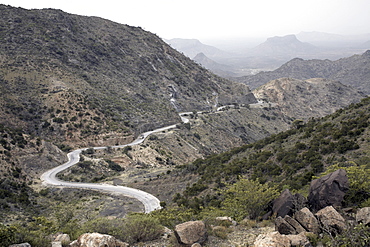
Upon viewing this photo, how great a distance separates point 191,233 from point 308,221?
5199mm

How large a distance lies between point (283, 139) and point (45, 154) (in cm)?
3884

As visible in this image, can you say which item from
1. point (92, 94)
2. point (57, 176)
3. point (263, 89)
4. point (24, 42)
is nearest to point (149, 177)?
point (57, 176)

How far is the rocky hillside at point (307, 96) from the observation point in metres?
132

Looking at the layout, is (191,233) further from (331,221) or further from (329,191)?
(329,191)

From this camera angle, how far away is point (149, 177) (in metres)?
41.1

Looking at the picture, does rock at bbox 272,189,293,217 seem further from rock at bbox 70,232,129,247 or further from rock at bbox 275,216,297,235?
rock at bbox 70,232,129,247

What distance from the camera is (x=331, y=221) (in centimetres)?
1068

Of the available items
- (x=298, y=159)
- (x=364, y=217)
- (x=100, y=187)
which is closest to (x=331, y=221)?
(x=364, y=217)

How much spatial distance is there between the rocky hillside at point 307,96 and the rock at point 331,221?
4765 inches

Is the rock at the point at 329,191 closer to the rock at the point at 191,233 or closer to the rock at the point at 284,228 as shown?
the rock at the point at 284,228

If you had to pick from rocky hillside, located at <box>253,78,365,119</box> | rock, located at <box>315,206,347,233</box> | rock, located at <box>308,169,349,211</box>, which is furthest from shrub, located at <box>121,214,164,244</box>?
rocky hillside, located at <box>253,78,365,119</box>

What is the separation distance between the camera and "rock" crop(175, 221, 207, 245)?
11.2 m

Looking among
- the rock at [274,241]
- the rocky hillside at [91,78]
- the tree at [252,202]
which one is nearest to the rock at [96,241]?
the rock at [274,241]

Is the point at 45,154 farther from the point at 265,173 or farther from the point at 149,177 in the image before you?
the point at 265,173
